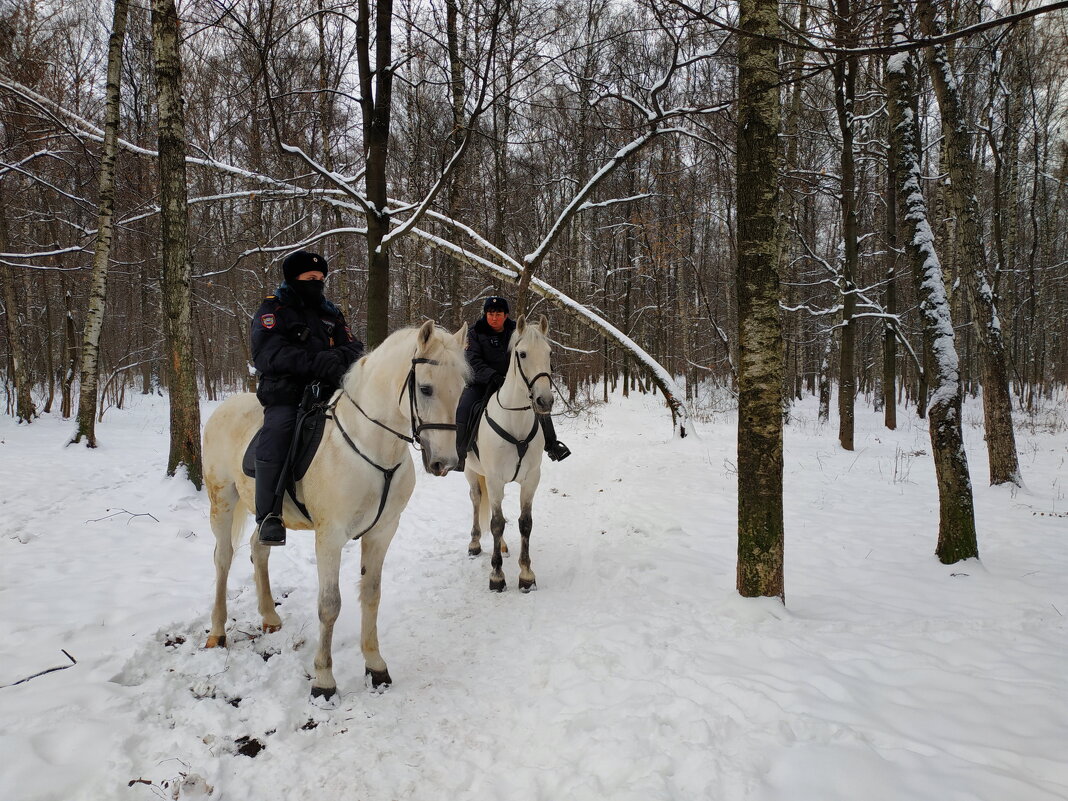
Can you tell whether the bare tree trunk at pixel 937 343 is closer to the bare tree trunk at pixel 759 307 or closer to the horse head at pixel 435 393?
the bare tree trunk at pixel 759 307

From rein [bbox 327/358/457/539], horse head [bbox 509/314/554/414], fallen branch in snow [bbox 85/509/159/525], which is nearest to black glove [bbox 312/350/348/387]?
rein [bbox 327/358/457/539]

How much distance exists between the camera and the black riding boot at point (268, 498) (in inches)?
127

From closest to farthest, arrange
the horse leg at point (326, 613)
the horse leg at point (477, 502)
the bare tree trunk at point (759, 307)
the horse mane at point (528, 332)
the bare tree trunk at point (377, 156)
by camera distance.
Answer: the horse leg at point (326, 613) < the bare tree trunk at point (759, 307) < the horse mane at point (528, 332) < the horse leg at point (477, 502) < the bare tree trunk at point (377, 156)

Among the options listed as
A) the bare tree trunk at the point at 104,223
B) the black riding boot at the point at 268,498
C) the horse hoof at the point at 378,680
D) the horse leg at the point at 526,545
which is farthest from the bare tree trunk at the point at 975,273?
the bare tree trunk at the point at 104,223

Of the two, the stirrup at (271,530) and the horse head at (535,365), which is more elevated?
the horse head at (535,365)

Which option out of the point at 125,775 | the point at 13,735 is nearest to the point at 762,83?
the point at 125,775

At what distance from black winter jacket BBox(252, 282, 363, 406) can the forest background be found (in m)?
3.02

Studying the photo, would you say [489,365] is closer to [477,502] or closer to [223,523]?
[477,502]

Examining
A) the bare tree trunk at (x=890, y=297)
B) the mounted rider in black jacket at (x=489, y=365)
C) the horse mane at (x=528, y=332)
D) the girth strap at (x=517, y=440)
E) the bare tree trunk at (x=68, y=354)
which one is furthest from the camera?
the bare tree trunk at (x=68, y=354)

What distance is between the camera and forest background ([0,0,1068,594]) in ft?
21.2

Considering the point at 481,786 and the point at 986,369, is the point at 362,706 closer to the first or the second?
the point at 481,786

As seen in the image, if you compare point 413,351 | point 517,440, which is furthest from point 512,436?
point 413,351

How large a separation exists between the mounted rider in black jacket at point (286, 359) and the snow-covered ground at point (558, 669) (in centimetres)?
113

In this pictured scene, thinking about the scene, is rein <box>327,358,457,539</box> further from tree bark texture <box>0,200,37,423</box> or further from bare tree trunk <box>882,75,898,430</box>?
bare tree trunk <box>882,75,898,430</box>
